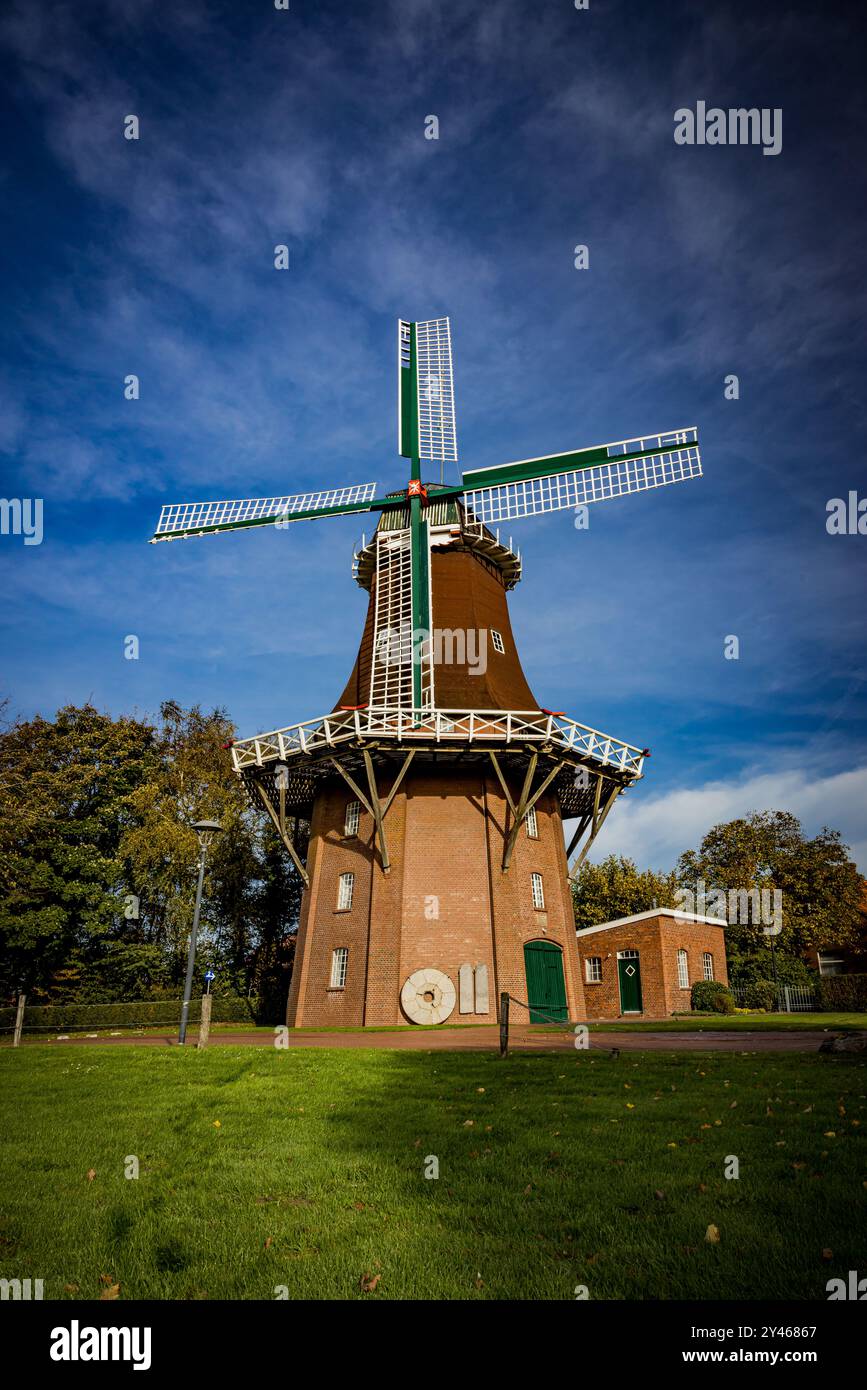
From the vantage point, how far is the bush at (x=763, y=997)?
3856cm

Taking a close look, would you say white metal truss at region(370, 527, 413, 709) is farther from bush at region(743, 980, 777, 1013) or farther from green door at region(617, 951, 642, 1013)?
bush at region(743, 980, 777, 1013)

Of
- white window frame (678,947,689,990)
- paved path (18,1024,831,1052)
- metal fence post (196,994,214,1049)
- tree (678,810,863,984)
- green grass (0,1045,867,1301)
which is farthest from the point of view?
tree (678,810,863,984)

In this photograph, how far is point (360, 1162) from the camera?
23.6 feet

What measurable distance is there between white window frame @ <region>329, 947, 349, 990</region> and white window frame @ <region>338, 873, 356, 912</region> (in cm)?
128

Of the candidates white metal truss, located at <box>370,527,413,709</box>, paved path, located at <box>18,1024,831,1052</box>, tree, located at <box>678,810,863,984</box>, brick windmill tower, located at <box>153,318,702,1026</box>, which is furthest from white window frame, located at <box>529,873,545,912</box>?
tree, located at <box>678,810,863,984</box>

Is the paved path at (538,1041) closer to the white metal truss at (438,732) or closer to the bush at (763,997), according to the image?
the white metal truss at (438,732)

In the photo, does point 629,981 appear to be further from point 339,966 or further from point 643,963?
point 339,966

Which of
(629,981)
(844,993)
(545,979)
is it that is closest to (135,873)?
(545,979)

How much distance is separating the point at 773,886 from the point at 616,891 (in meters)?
8.70

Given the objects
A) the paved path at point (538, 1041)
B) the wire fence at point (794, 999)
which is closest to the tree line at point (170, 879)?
the wire fence at point (794, 999)

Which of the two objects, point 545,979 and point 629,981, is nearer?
point 545,979

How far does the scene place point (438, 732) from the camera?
24562mm

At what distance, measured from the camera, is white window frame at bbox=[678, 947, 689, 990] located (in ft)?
119

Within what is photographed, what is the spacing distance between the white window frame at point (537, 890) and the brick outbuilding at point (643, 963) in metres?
8.68
